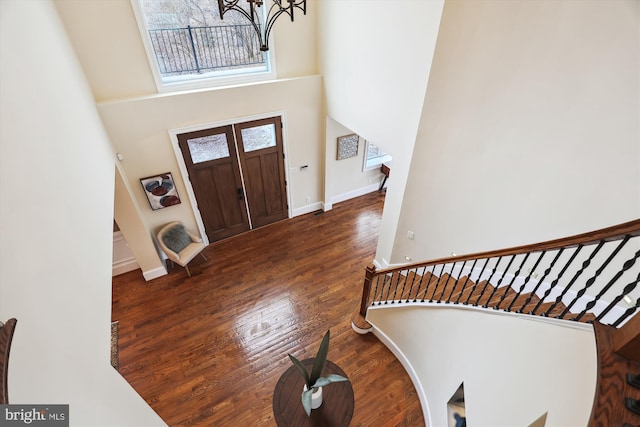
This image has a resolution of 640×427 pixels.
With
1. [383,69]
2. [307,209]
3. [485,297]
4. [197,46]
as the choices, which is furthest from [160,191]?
[485,297]

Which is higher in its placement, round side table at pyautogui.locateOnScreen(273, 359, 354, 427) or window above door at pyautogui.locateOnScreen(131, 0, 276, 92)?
window above door at pyautogui.locateOnScreen(131, 0, 276, 92)

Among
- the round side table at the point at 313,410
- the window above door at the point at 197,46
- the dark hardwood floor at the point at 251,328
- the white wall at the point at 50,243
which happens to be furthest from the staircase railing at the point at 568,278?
the window above door at the point at 197,46

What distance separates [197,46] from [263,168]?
229cm

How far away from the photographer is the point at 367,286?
4.20 metres

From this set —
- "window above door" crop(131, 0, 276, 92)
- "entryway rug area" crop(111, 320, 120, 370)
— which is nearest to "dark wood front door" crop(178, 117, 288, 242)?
"window above door" crop(131, 0, 276, 92)

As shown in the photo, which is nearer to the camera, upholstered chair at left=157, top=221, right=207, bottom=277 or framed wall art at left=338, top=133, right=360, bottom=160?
upholstered chair at left=157, top=221, right=207, bottom=277

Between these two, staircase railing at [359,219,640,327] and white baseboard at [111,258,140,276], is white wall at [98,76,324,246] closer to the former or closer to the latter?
white baseboard at [111,258,140,276]

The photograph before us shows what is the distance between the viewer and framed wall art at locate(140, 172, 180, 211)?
16.3 ft

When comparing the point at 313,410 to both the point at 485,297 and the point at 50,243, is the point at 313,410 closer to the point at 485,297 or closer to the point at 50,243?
the point at 485,297

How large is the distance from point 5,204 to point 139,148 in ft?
11.8

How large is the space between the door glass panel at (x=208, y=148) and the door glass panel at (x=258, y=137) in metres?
0.37

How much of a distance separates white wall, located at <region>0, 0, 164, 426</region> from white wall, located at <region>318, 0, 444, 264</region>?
357 centimetres

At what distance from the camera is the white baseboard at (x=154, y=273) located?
5405 millimetres

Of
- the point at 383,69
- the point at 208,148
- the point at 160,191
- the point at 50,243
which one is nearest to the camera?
the point at 50,243
